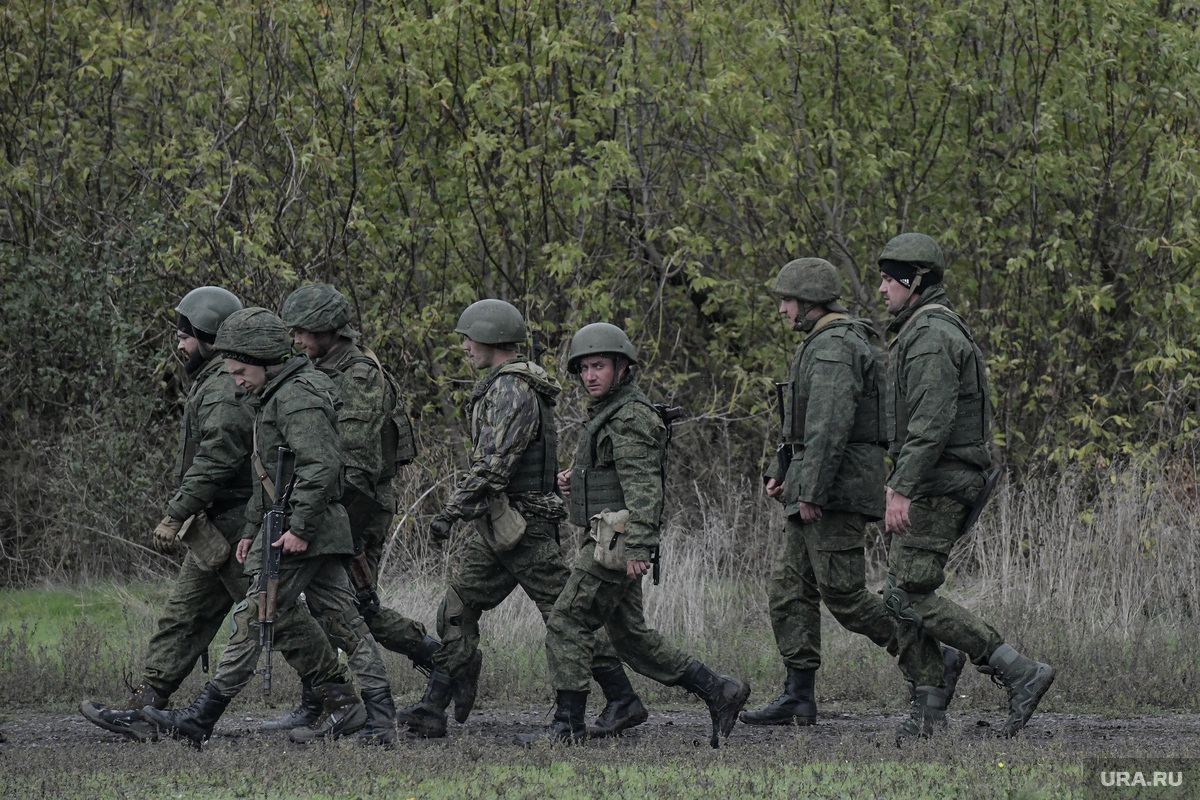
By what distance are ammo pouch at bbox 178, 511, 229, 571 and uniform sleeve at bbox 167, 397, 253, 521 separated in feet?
0.22

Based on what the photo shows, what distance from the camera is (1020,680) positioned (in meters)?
7.71

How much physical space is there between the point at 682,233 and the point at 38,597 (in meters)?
5.79

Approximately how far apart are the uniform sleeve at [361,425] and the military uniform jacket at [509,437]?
517 mm

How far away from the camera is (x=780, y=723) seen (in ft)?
27.6

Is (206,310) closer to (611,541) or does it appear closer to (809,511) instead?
(611,541)

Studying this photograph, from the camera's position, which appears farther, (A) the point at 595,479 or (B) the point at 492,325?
(B) the point at 492,325

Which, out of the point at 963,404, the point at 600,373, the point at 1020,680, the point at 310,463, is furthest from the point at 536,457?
the point at 1020,680

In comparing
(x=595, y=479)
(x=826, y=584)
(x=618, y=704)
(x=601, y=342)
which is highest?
(x=601, y=342)

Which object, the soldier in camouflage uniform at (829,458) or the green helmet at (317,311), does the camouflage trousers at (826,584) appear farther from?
the green helmet at (317,311)

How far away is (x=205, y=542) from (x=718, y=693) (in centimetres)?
248

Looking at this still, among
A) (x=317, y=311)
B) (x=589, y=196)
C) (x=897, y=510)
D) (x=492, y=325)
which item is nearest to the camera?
(x=897, y=510)

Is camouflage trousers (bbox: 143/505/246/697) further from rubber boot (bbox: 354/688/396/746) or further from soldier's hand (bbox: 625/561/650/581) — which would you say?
soldier's hand (bbox: 625/561/650/581)

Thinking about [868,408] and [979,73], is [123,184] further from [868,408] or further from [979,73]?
[868,408]

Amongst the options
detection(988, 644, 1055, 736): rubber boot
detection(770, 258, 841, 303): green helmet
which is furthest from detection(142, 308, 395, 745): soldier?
detection(988, 644, 1055, 736): rubber boot
